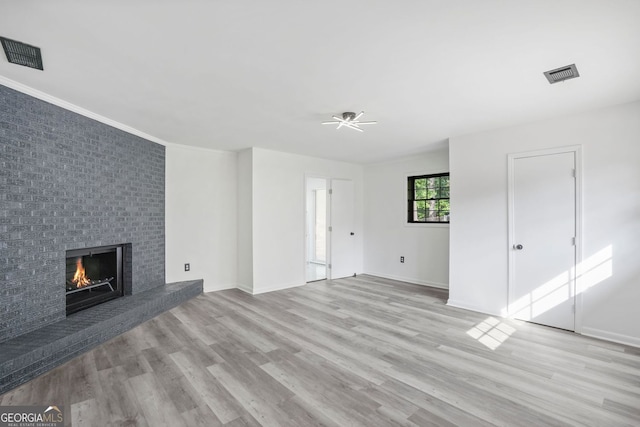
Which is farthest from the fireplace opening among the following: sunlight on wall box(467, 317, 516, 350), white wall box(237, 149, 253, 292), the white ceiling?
sunlight on wall box(467, 317, 516, 350)

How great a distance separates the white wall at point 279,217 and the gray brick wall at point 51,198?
5.82 ft

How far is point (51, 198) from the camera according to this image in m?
3.00

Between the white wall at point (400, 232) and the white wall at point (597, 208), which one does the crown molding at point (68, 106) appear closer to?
the white wall at point (400, 232)

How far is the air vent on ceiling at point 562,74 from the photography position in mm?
2373

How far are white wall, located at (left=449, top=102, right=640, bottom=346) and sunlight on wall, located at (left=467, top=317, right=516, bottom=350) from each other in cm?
38

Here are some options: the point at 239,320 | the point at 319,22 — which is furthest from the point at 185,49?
the point at 239,320

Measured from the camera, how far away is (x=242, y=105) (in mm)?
3180

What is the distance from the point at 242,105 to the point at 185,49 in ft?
3.55

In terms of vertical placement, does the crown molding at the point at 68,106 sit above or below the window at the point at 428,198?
above

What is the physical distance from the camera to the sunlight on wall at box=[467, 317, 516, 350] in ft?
10.3

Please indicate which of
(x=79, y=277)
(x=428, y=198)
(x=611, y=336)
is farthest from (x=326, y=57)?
(x=428, y=198)

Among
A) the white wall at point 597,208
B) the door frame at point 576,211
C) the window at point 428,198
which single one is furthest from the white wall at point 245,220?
the door frame at point 576,211

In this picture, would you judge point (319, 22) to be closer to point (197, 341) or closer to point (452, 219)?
point (197, 341)

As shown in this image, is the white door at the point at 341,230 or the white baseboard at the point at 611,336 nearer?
the white baseboard at the point at 611,336
